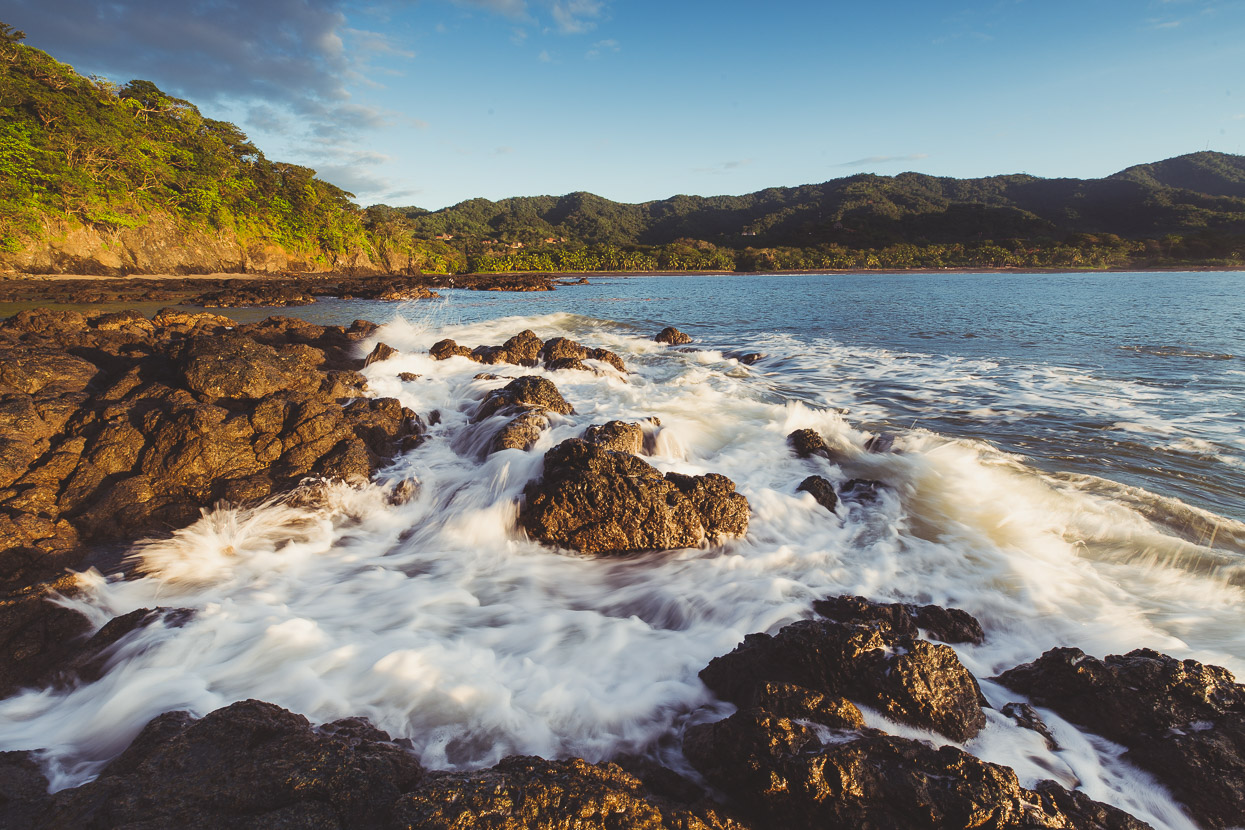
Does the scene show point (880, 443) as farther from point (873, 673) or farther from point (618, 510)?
point (873, 673)

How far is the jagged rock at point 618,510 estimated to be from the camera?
5559mm

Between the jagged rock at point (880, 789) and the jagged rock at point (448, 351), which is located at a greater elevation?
the jagged rock at point (448, 351)

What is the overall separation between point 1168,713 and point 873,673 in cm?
161

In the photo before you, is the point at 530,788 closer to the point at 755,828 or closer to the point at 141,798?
the point at 755,828

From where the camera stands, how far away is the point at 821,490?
655 centimetres

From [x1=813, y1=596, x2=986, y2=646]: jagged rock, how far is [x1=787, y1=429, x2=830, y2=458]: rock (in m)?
3.95

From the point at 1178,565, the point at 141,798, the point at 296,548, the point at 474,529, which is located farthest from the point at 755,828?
the point at 1178,565

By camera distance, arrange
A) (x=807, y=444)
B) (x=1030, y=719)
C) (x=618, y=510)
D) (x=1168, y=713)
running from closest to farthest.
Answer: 1. (x=1168, y=713)
2. (x=1030, y=719)
3. (x=618, y=510)
4. (x=807, y=444)

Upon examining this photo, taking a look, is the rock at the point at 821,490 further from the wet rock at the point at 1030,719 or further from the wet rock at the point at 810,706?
the wet rock at the point at 810,706

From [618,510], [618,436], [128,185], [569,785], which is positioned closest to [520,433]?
[618,436]

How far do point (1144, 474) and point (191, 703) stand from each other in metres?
10.7

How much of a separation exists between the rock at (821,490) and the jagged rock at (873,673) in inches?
128

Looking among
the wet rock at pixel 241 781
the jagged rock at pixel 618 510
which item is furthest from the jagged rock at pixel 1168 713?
the wet rock at pixel 241 781

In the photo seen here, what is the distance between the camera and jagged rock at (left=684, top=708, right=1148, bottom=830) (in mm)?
2195
